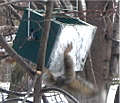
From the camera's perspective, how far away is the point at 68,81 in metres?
1.40

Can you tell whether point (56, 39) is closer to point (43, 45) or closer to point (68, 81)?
point (68, 81)

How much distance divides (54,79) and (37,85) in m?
0.17

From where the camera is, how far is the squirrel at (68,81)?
139cm

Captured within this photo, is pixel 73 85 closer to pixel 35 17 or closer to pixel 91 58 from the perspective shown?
pixel 35 17

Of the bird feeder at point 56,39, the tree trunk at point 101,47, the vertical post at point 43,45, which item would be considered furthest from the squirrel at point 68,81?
the tree trunk at point 101,47

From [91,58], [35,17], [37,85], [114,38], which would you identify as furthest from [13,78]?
[37,85]

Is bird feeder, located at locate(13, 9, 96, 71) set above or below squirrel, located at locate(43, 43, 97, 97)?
above

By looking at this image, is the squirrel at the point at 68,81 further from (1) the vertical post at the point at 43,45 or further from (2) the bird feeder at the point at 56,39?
(1) the vertical post at the point at 43,45

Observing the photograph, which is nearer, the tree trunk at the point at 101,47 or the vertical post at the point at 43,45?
the vertical post at the point at 43,45

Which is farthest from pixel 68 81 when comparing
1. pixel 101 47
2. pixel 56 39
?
pixel 101 47

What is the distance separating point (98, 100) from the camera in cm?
160

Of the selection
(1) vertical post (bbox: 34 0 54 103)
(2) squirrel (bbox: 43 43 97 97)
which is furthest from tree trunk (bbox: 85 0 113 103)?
(1) vertical post (bbox: 34 0 54 103)

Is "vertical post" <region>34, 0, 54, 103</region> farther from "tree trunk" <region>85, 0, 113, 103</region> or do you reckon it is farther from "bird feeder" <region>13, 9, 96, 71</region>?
"tree trunk" <region>85, 0, 113, 103</region>

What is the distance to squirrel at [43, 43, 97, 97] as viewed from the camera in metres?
1.39
